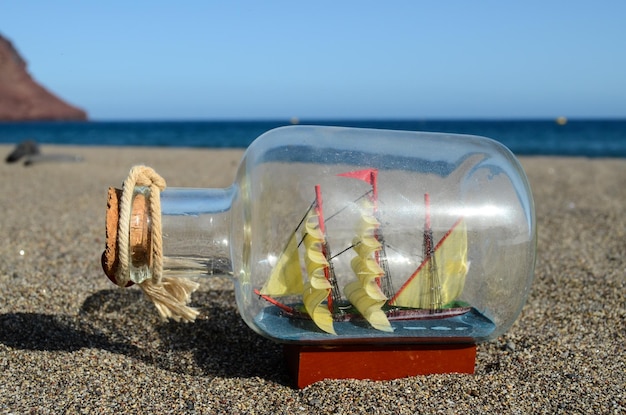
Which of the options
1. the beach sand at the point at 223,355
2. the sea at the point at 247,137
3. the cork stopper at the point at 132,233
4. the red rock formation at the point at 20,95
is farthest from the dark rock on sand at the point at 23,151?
the red rock formation at the point at 20,95

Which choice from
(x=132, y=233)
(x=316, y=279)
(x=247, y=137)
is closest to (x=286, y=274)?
(x=316, y=279)

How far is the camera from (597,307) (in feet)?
10.2

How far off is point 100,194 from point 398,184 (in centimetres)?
548

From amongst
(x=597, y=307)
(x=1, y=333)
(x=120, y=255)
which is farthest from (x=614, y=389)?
(x=1, y=333)

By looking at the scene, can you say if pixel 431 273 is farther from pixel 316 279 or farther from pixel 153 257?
pixel 153 257

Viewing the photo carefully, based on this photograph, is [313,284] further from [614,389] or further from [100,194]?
[100,194]

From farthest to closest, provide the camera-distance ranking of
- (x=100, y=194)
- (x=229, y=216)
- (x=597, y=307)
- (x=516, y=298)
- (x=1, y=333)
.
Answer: (x=100, y=194)
(x=597, y=307)
(x=1, y=333)
(x=516, y=298)
(x=229, y=216)

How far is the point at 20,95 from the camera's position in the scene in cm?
8719

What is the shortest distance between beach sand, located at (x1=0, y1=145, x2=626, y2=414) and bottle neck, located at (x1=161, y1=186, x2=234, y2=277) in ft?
1.35

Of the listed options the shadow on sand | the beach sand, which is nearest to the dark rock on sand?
the beach sand

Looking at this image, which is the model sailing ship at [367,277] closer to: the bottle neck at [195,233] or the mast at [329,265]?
the mast at [329,265]

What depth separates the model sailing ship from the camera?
218 cm

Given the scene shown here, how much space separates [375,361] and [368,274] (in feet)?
1.05

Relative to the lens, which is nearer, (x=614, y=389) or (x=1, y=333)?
(x=614, y=389)
